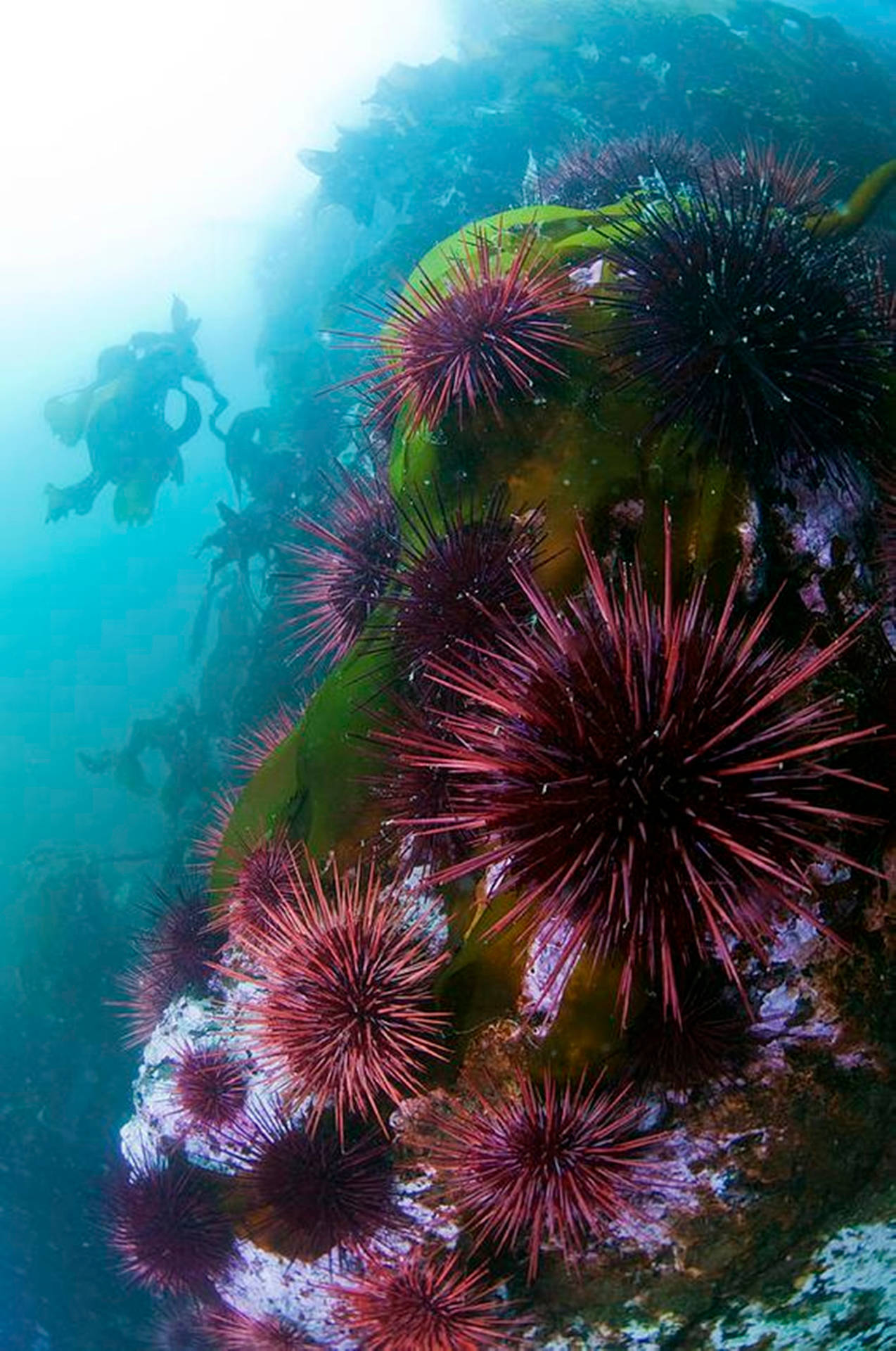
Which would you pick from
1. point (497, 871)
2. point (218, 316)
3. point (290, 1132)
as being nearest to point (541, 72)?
point (497, 871)

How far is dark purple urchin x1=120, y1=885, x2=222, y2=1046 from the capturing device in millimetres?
5516

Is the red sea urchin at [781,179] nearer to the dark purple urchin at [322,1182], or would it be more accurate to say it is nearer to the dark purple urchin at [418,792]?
the dark purple urchin at [418,792]

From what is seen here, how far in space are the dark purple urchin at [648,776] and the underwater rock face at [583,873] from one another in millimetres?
16

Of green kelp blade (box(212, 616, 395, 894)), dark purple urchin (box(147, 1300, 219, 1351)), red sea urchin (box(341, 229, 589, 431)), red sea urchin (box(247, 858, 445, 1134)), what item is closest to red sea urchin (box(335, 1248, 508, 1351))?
red sea urchin (box(247, 858, 445, 1134))

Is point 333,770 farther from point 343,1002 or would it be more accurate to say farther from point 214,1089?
point 214,1089

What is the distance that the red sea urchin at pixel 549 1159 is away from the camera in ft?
10.4

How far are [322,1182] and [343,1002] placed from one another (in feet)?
4.71

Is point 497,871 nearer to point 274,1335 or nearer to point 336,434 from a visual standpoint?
point 274,1335

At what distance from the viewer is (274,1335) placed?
4801 mm

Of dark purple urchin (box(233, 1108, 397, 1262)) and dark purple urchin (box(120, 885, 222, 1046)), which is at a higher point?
dark purple urchin (box(120, 885, 222, 1046))

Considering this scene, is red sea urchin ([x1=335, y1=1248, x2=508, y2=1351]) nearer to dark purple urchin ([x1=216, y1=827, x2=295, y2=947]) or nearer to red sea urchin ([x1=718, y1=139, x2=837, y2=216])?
dark purple urchin ([x1=216, y1=827, x2=295, y2=947])

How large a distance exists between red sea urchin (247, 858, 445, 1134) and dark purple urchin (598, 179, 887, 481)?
8.37ft

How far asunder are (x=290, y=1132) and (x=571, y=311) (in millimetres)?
4649

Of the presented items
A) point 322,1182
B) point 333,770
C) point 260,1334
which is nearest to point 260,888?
point 333,770
